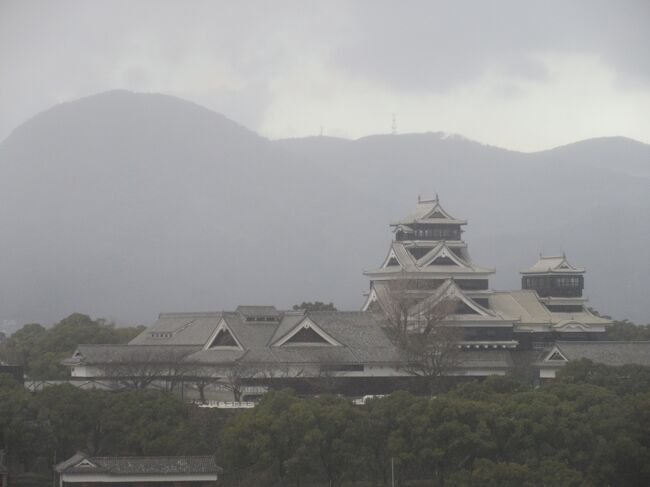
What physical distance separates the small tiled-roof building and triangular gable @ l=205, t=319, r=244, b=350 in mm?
11794

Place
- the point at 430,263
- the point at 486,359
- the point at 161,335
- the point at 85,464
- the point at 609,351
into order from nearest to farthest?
the point at 85,464
the point at 609,351
the point at 486,359
the point at 161,335
the point at 430,263

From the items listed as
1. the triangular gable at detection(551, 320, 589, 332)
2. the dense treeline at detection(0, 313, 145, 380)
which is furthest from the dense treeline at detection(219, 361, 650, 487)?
the triangular gable at detection(551, 320, 589, 332)

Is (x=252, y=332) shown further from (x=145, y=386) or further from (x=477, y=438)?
(x=477, y=438)

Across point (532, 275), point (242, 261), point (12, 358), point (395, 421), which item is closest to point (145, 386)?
point (395, 421)

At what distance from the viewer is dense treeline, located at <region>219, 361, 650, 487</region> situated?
1334 inches

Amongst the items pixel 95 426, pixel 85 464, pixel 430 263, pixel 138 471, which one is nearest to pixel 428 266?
pixel 430 263

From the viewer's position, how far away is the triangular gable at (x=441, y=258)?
55.2 meters

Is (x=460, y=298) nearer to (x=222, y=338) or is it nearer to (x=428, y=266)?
(x=428, y=266)

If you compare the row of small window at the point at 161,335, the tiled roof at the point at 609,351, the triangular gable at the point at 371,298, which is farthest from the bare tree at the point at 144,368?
the tiled roof at the point at 609,351

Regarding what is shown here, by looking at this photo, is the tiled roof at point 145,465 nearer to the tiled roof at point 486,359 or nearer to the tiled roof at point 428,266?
the tiled roof at point 486,359

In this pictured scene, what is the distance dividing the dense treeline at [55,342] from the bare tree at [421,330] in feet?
39.8

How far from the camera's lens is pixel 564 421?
1390 inches

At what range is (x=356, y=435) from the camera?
34.9 m

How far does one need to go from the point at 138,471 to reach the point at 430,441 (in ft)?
25.1
